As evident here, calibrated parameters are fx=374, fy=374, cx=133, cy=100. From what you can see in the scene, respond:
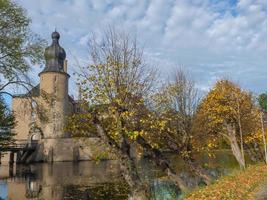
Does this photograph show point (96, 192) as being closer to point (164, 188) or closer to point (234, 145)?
point (164, 188)

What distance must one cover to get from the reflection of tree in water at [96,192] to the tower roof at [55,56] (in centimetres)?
4203

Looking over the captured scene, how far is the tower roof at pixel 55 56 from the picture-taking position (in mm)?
63500

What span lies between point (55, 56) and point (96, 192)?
4617 centimetres

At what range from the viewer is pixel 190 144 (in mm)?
19859

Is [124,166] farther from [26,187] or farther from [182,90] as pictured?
[26,187]

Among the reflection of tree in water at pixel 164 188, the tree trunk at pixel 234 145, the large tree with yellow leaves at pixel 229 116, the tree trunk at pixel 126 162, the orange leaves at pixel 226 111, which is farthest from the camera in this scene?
the orange leaves at pixel 226 111

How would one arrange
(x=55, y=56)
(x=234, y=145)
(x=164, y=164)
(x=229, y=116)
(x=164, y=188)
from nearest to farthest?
(x=164, y=164)
(x=164, y=188)
(x=234, y=145)
(x=229, y=116)
(x=55, y=56)

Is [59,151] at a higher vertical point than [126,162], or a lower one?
higher

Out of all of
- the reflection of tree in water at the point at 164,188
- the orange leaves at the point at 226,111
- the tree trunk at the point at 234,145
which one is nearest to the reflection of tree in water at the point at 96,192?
the reflection of tree in water at the point at 164,188

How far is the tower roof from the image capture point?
63.5m

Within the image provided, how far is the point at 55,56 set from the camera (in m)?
64.4

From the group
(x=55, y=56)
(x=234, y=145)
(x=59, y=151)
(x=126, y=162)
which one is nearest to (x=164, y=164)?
(x=126, y=162)

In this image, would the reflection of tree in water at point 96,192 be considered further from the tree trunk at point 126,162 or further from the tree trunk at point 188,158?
the tree trunk at point 126,162

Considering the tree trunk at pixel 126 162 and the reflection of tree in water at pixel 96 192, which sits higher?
the tree trunk at pixel 126 162
